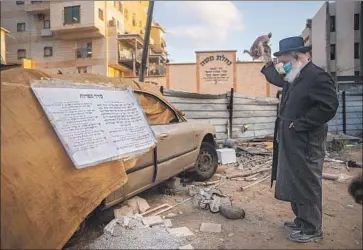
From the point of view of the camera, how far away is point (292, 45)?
349 cm

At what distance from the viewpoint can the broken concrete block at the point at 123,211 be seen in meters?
3.96

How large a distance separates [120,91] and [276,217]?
2.44 metres

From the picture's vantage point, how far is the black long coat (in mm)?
3254

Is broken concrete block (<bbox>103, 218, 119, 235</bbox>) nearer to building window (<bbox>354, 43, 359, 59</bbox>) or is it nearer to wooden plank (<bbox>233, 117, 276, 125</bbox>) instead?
building window (<bbox>354, 43, 359, 59</bbox>)

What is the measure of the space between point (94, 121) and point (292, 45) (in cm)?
209

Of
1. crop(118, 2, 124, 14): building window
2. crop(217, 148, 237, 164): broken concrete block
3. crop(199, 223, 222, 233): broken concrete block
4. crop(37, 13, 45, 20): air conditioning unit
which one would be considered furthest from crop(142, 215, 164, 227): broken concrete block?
crop(118, 2, 124, 14): building window

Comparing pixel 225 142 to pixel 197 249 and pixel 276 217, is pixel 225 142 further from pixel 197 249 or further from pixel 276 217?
pixel 197 249

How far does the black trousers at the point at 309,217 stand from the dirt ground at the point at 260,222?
0.14 m

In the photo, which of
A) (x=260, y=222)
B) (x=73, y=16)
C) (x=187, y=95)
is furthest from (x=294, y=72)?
(x=73, y=16)

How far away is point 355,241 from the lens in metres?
3.22

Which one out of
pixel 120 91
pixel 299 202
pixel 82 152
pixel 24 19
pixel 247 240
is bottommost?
pixel 247 240

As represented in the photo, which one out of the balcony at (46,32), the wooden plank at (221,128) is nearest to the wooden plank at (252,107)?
the wooden plank at (221,128)

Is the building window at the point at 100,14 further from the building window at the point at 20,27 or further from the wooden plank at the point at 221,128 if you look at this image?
the wooden plank at the point at 221,128

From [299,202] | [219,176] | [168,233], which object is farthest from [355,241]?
[219,176]
